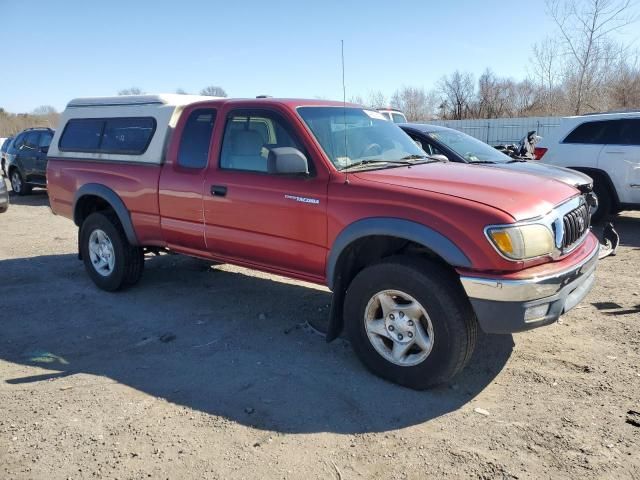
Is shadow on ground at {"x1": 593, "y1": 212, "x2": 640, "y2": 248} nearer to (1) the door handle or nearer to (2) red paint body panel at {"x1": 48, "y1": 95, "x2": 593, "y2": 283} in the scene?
(2) red paint body panel at {"x1": 48, "y1": 95, "x2": 593, "y2": 283}

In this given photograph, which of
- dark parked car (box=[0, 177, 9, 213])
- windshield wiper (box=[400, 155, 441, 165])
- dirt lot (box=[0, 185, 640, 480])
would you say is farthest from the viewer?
dark parked car (box=[0, 177, 9, 213])

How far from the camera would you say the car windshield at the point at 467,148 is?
297 inches

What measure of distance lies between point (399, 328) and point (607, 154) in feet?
22.8

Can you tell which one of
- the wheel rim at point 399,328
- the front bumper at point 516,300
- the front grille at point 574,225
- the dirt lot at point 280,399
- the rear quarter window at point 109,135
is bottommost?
the dirt lot at point 280,399

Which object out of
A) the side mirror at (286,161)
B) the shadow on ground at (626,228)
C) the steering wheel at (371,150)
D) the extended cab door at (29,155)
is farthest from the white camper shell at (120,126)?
the extended cab door at (29,155)

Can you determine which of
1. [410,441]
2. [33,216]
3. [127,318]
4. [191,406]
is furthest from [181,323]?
[33,216]

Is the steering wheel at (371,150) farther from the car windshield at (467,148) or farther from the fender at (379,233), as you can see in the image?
the car windshield at (467,148)

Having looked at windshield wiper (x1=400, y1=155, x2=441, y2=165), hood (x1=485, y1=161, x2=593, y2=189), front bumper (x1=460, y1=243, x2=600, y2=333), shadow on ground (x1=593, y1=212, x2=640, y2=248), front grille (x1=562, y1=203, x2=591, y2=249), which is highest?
windshield wiper (x1=400, y1=155, x2=441, y2=165)

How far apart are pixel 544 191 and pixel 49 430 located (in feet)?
11.8

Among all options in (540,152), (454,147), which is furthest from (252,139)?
(540,152)

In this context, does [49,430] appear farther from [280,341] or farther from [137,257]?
[137,257]

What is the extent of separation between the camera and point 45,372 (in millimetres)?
3955

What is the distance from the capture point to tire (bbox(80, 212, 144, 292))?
18.5 ft

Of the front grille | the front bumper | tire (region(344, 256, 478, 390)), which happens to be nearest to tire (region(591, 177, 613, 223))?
the front grille
